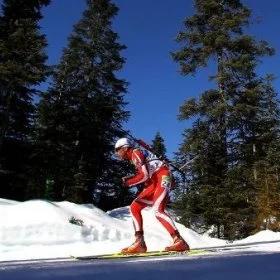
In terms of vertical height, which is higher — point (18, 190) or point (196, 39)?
point (196, 39)

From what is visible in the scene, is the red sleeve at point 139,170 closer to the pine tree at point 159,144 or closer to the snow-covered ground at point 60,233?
the snow-covered ground at point 60,233

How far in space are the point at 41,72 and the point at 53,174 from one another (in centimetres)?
621

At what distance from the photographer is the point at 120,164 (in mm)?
33469

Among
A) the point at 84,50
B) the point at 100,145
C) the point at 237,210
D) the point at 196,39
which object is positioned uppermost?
the point at 84,50

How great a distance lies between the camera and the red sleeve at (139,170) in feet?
25.4

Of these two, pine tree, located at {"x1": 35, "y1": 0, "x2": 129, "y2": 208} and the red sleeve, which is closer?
the red sleeve

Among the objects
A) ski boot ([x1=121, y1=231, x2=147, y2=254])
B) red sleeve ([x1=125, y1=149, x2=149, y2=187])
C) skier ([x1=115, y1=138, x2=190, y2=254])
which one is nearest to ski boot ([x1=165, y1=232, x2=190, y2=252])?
skier ([x1=115, y1=138, x2=190, y2=254])

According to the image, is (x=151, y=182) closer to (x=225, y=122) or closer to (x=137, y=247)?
(x=137, y=247)

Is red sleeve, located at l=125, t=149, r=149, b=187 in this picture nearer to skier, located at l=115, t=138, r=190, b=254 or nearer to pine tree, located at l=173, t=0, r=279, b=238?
skier, located at l=115, t=138, r=190, b=254

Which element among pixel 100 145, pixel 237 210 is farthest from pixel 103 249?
pixel 100 145

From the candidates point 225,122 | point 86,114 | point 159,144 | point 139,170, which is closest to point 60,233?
point 139,170

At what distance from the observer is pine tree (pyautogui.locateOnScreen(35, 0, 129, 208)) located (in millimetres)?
27828

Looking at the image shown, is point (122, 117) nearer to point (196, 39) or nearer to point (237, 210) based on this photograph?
point (196, 39)

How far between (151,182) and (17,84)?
61.8ft
